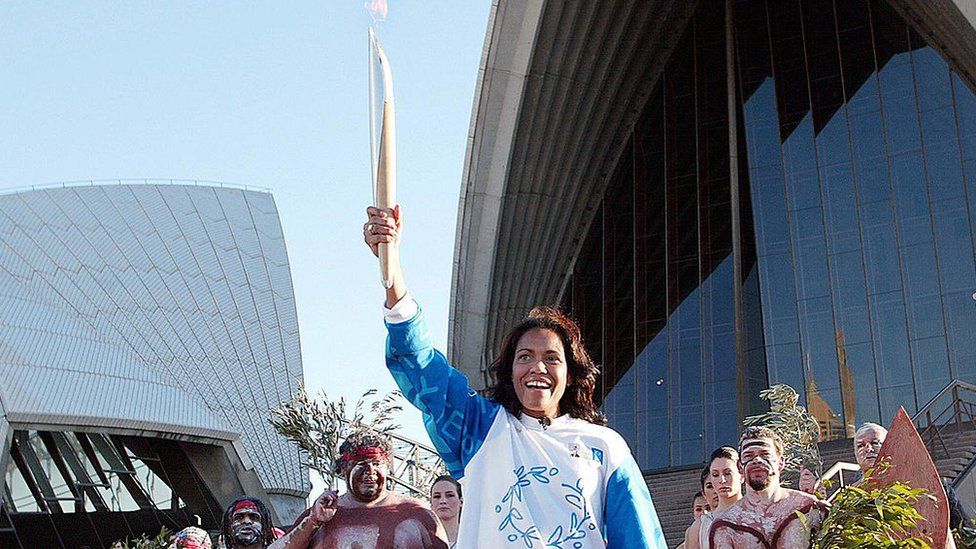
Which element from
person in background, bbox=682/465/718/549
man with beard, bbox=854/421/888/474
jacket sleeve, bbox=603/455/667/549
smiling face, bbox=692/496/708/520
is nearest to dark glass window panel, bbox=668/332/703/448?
smiling face, bbox=692/496/708/520

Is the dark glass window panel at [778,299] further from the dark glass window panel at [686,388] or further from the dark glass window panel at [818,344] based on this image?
the dark glass window panel at [686,388]

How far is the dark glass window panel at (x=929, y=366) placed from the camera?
775 inches

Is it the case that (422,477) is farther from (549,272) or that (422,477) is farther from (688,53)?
(688,53)

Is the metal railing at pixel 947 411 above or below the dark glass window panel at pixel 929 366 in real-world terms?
below

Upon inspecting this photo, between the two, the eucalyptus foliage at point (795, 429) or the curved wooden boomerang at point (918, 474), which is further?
the eucalyptus foliage at point (795, 429)

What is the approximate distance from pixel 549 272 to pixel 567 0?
19.1 feet

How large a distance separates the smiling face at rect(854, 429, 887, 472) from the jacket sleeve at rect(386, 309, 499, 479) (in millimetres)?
2988

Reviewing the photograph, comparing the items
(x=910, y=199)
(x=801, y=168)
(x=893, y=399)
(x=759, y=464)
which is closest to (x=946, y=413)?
(x=893, y=399)

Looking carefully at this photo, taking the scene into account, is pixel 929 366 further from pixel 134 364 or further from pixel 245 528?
pixel 245 528

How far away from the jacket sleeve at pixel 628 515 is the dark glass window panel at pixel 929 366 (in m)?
17.4

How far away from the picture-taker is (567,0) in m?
22.6

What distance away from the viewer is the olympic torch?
295 centimetres

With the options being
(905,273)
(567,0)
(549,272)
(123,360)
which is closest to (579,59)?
(567,0)

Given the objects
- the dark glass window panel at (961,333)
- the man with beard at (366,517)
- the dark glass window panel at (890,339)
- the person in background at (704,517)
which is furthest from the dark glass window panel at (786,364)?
the man with beard at (366,517)
